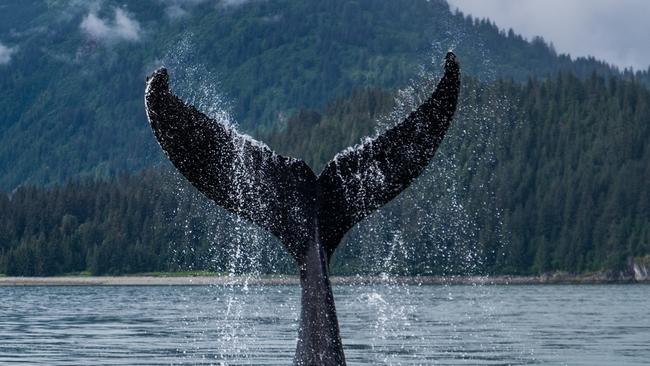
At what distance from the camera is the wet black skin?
12734 millimetres

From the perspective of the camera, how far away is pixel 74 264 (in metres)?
177

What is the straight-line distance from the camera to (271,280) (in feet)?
437

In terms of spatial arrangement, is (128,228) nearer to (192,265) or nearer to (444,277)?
(192,265)

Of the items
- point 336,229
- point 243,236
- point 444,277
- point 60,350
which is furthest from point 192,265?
point 336,229

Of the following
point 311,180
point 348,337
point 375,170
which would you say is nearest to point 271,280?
point 348,337

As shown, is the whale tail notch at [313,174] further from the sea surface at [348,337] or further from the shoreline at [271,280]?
the shoreline at [271,280]

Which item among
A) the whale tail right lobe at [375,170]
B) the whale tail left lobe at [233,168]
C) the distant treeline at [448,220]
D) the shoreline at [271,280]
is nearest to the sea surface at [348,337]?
the whale tail right lobe at [375,170]

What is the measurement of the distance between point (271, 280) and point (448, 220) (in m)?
44.4

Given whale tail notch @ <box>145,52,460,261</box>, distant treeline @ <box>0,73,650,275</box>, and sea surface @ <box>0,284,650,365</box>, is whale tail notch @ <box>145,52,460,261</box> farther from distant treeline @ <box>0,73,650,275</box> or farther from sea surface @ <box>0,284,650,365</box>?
distant treeline @ <box>0,73,650,275</box>

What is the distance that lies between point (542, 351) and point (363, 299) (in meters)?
47.1

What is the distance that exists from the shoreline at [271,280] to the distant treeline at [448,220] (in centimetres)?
289

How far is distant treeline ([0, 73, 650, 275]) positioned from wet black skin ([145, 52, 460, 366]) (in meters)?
132

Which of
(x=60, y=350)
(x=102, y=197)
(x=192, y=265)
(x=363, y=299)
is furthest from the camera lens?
(x=102, y=197)

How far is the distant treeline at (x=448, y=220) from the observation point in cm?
15588
